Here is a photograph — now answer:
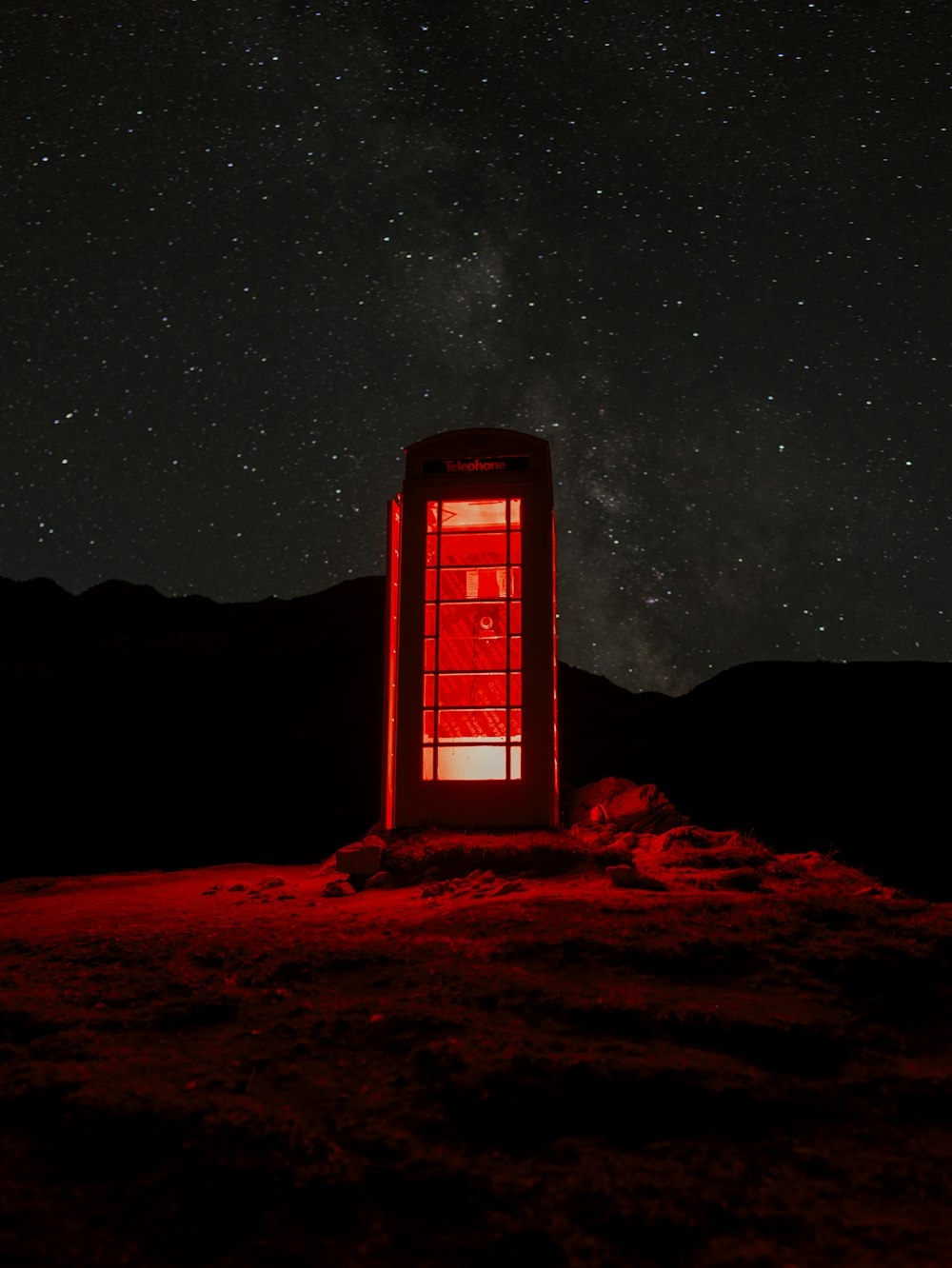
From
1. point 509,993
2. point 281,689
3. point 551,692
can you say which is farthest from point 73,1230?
point 281,689

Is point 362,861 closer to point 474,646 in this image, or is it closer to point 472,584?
point 474,646

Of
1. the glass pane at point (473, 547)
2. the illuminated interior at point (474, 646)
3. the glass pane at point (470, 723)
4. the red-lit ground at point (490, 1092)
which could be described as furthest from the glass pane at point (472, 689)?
the red-lit ground at point (490, 1092)

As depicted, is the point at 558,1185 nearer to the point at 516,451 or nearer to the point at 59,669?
the point at 516,451

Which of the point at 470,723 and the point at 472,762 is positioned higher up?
the point at 470,723

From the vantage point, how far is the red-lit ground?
2.85 meters

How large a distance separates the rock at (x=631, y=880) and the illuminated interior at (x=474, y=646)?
259 centimetres

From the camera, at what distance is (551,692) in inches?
376

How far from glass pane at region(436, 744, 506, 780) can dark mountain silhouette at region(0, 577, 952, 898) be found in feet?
49.2

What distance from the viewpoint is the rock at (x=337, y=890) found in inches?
300

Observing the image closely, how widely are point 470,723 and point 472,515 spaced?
2459 mm

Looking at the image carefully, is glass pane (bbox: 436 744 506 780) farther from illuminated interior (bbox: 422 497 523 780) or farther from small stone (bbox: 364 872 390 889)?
small stone (bbox: 364 872 390 889)

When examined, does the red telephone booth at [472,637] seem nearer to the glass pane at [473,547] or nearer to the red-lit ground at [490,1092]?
the glass pane at [473,547]

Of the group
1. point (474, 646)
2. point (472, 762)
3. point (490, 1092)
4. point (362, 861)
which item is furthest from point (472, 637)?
point (490, 1092)

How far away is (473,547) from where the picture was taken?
10234mm
